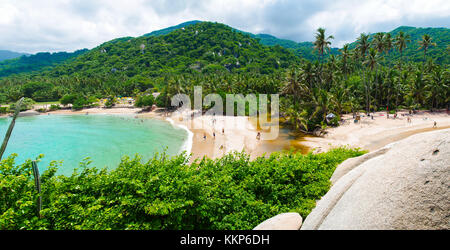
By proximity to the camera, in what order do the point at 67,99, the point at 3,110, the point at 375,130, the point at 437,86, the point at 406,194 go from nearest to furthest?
the point at 406,194 → the point at 375,130 → the point at 437,86 → the point at 3,110 → the point at 67,99

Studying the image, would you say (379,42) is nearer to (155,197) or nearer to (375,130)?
(375,130)

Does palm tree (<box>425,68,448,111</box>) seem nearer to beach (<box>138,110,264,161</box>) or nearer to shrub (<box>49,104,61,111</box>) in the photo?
beach (<box>138,110,264,161</box>)

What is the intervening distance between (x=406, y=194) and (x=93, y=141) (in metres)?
51.4

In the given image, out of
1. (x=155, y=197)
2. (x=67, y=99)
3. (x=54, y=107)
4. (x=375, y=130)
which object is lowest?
(x=375, y=130)

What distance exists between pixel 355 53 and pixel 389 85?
594 inches

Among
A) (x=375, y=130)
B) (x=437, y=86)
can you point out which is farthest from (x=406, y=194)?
(x=437, y=86)

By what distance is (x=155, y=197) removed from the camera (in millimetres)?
7305

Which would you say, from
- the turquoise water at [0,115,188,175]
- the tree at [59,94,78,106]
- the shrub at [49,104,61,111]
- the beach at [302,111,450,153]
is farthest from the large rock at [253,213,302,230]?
the shrub at [49,104,61,111]

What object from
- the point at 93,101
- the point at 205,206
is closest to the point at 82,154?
the point at 205,206

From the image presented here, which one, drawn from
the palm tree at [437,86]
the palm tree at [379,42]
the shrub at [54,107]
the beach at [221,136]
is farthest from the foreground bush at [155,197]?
the shrub at [54,107]

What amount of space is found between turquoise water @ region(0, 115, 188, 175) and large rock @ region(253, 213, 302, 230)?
2492 cm

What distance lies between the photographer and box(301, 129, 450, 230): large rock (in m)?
3.89

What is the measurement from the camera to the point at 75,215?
6375mm
